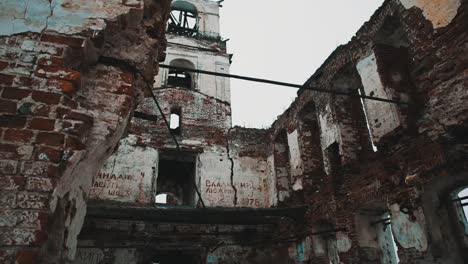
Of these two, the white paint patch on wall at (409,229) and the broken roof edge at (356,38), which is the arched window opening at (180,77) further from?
the white paint patch on wall at (409,229)

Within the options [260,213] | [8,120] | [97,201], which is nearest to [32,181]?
[8,120]

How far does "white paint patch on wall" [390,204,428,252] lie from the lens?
17.3ft

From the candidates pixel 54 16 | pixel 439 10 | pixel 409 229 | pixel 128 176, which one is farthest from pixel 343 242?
pixel 54 16

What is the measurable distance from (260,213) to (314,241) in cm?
159

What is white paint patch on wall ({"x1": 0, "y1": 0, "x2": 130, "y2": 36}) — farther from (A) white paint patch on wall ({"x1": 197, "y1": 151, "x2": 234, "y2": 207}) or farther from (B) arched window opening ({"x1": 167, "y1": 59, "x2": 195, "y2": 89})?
(B) arched window opening ({"x1": 167, "y1": 59, "x2": 195, "y2": 89})

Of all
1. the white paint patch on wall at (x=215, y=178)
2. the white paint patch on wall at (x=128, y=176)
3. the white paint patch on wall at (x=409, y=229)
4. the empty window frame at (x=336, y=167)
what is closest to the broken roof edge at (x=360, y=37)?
the empty window frame at (x=336, y=167)

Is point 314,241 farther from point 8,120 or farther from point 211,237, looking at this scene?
point 8,120

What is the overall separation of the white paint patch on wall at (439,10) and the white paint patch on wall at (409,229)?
3.06m

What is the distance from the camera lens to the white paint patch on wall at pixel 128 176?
9969 mm

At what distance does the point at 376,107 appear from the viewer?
686 cm

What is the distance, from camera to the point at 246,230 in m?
10.8

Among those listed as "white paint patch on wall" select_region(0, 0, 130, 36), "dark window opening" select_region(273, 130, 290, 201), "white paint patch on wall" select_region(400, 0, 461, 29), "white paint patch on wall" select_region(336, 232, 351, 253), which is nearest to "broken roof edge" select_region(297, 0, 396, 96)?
"white paint patch on wall" select_region(400, 0, 461, 29)

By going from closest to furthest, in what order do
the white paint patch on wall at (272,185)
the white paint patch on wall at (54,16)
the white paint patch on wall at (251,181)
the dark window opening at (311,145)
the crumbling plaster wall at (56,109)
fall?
the crumbling plaster wall at (56,109)
the white paint patch on wall at (54,16)
the dark window opening at (311,145)
the white paint patch on wall at (272,185)
the white paint patch on wall at (251,181)

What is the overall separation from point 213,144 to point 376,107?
6.52 meters
